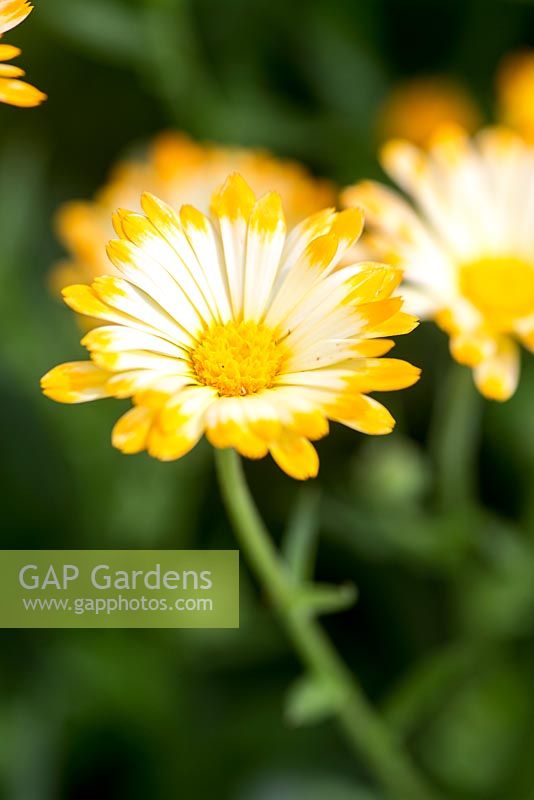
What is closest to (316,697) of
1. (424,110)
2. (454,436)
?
(454,436)

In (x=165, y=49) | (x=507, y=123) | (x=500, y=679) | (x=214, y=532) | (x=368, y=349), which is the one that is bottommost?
(x=500, y=679)

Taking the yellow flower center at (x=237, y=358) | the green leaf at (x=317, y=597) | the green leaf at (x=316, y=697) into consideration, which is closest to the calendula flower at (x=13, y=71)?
the yellow flower center at (x=237, y=358)

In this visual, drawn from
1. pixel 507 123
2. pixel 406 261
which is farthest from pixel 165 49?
pixel 406 261

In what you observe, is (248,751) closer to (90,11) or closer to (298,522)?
(298,522)

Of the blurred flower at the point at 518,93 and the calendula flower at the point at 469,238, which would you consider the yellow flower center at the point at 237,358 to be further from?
the blurred flower at the point at 518,93

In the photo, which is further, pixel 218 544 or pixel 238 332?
pixel 218 544

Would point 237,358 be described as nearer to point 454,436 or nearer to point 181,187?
point 454,436
